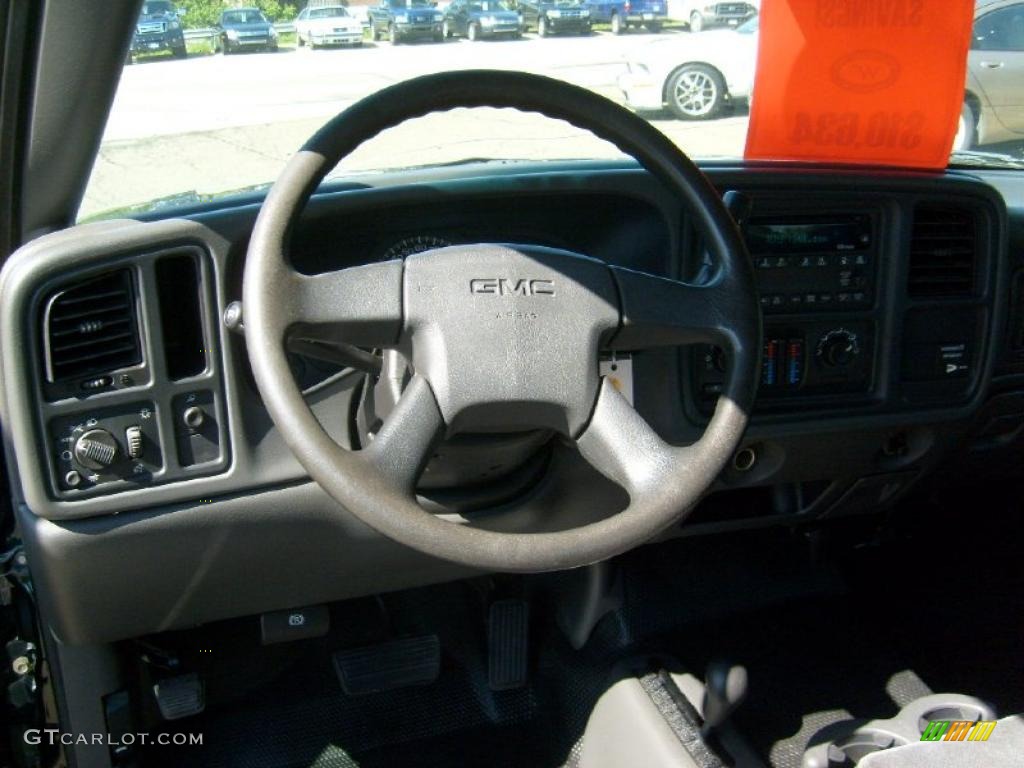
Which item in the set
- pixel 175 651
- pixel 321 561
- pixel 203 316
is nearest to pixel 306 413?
pixel 203 316

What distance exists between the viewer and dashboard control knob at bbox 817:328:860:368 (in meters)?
2.27

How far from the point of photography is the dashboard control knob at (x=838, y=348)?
227 cm

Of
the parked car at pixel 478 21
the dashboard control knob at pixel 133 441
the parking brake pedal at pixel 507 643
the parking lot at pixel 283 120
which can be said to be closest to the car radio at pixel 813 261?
the parking lot at pixel 283 120

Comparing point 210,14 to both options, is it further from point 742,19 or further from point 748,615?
point 748,615

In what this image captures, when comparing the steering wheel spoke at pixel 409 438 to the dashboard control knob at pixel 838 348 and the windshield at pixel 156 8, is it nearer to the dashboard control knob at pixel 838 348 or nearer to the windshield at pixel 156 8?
the windshield at pixel 156 8

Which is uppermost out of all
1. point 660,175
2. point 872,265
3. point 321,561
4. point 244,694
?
point 660,175

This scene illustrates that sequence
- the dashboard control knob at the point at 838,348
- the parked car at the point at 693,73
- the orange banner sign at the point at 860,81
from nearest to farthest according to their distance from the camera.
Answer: the orange banner sign at the point at 860,81 < the dashboard control knob at the point at 838,348 < the parked car at the point at 693,73

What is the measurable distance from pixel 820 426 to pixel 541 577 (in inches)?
30.1

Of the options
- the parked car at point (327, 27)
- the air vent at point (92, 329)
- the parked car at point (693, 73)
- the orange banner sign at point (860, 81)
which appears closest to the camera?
the air vent at point (92, 329)

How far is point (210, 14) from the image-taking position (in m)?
1.92

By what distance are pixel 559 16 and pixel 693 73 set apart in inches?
19.0

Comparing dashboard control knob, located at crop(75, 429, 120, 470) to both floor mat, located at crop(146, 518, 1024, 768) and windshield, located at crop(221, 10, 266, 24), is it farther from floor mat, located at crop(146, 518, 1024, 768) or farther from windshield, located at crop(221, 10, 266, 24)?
floor mat, located at crop(146, 518, 1024, 768)

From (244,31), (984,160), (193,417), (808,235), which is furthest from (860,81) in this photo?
(193,417)

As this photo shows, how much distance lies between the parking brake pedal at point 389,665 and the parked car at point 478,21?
4.44 ft
